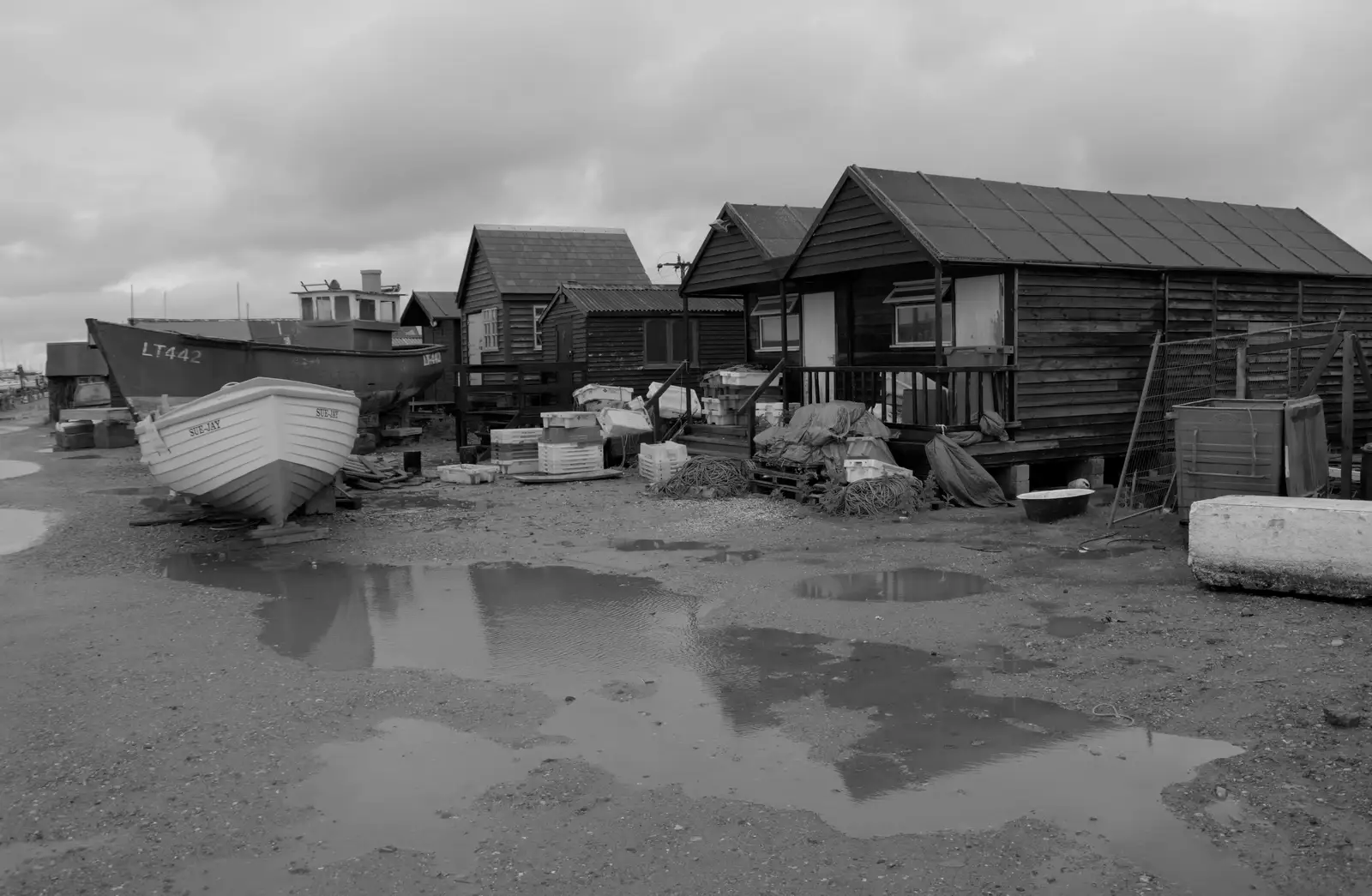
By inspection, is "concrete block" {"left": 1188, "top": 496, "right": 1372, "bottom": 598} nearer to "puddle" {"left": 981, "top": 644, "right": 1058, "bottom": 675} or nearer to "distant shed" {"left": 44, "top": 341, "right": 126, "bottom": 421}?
"puddle" {"left": 981, "top": 644, "right": 1058, "bottom": 675}

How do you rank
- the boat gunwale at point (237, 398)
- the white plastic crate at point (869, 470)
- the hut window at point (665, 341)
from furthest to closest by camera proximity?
the hut window at point (665, 341) → the white plastic crate at point (869, 470) → the boat gunwale at point (237, 398)

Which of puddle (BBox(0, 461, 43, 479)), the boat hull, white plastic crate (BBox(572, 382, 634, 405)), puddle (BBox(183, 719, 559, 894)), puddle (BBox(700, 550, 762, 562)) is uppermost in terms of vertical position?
the boat hull

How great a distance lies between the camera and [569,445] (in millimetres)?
18453

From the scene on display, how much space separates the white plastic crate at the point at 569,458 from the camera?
1834 centimetres

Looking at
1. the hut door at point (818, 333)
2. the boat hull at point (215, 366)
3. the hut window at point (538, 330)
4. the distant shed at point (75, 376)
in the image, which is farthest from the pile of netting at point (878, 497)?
the distant shed at point (75, 376)

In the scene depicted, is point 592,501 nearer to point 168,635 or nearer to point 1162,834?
point 168,635

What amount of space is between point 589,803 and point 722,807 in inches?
24.7

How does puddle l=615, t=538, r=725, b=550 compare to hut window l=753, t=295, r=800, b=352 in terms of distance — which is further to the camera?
hut window l=753, t=295, r=800, b=352

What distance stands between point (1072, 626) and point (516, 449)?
1285cm

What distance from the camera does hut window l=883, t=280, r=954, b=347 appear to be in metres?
16.4

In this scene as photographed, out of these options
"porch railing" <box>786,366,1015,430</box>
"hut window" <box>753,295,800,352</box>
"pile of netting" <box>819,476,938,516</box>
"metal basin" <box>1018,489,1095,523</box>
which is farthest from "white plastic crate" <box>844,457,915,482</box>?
"hut window" <box>753,295,800,352</box>

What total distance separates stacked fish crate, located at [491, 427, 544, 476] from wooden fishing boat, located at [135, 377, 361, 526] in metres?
5.47

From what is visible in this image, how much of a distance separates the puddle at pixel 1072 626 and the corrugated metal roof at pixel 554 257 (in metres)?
23.3

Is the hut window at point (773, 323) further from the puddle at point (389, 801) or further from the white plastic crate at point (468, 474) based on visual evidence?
the puddle at point (389, 801)
